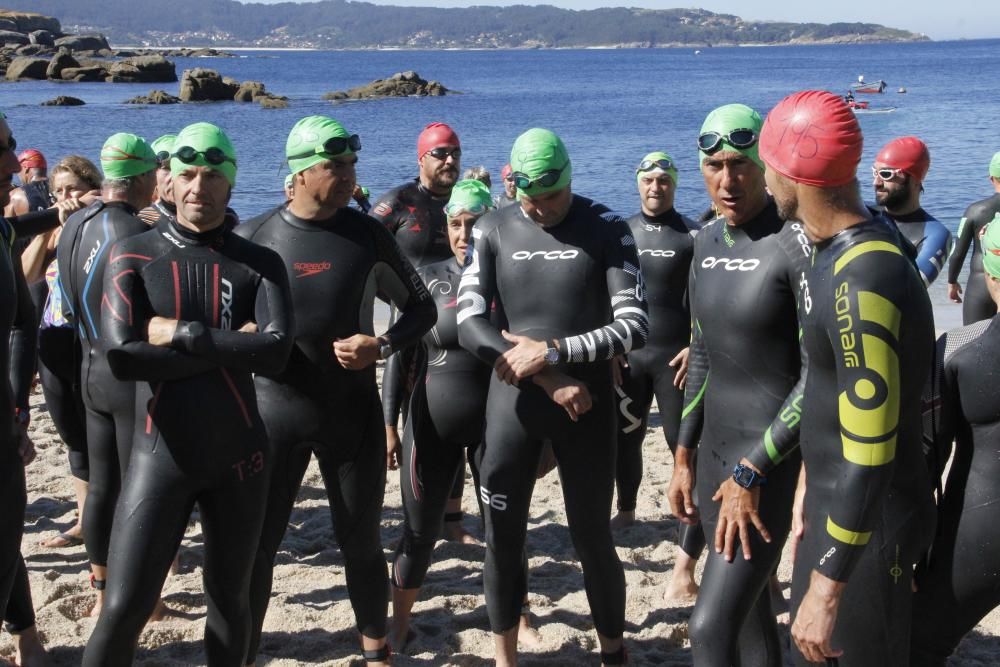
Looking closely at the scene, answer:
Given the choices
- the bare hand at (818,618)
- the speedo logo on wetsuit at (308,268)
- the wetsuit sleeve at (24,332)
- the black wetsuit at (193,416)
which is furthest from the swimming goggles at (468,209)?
the bare hand at (818,618)

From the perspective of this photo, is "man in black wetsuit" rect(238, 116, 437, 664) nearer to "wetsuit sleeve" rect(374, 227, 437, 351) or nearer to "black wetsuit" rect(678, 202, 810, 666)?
"wetsuit sleeve" rect(374, 227, 437, 351)

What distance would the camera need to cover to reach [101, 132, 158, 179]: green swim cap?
470 cm

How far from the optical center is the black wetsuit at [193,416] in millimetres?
3363

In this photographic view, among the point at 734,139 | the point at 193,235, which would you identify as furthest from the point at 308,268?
the point at 734,139

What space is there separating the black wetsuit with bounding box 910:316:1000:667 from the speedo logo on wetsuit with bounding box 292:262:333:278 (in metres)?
2.29

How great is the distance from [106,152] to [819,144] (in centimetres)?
336

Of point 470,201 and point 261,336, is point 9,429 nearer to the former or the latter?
point 261,336

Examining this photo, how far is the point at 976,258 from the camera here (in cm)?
755

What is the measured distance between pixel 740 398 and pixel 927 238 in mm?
2953

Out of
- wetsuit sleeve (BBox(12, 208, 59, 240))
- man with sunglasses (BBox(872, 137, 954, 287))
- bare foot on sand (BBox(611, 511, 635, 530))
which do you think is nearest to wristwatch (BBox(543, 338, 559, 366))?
wetsuit sleeve (BBox(12, 208, 59, 240))

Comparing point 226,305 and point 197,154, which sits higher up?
point 197,154

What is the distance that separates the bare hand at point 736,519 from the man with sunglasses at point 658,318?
238 centimetres

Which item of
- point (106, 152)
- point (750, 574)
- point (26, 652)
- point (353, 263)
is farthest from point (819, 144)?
point (26, 652)

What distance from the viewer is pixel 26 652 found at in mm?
4387
